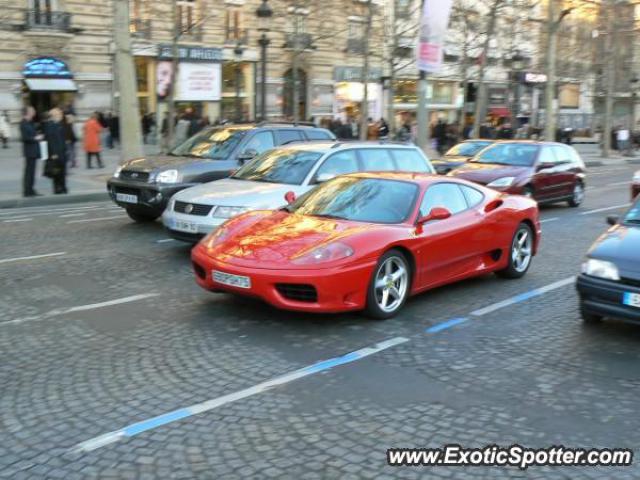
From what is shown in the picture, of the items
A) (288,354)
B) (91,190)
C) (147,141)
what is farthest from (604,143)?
(288,354)

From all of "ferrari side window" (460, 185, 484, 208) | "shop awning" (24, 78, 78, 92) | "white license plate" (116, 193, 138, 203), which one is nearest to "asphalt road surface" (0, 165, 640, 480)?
"ferrari side window" (460, 185, 484, 208)

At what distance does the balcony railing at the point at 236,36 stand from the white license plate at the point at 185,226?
31.4m

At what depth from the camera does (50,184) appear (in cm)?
1767

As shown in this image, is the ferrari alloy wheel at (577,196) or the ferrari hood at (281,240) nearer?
the ferrari hood at (281,240)

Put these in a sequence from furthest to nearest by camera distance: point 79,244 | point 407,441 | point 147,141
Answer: point 147,141 → point 79,244 → point 407,441

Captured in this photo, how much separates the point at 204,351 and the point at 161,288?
2223 millimetres

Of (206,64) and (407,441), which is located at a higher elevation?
(206,64)

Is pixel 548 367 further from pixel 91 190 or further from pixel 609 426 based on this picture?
pixel 91 190

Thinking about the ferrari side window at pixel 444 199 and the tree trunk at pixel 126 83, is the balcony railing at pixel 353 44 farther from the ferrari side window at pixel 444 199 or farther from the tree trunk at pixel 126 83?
the ferrari side window at pixel 444 199

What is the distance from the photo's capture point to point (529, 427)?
14.2ft

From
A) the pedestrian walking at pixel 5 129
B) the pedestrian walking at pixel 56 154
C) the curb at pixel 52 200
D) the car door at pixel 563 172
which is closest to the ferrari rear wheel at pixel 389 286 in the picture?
the car door at pixel 563 172

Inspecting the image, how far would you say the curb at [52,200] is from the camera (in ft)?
48.2

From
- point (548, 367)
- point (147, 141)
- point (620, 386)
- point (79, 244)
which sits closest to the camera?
point (620, 386)

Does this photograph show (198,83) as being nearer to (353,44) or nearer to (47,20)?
(47,20)
